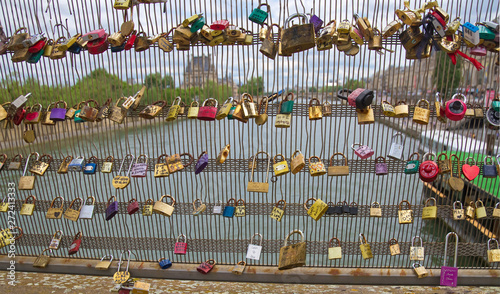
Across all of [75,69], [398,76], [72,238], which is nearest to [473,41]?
[398,76]

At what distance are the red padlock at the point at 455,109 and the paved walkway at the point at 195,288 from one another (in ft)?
6.79

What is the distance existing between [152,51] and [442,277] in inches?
167

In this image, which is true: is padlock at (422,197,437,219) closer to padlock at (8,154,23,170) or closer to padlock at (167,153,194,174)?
padlock at (167,153,194,174)

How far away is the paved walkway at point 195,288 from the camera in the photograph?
423 cm

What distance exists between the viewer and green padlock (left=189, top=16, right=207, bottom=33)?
3.66 meters

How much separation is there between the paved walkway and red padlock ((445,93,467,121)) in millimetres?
2069

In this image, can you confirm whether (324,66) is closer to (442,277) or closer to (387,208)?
(387,208)

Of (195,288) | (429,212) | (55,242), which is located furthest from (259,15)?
(55,242)

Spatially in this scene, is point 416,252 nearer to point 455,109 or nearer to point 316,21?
point 455,109

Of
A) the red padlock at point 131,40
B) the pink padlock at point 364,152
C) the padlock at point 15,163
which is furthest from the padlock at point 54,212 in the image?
the pink padlock at point 364,152

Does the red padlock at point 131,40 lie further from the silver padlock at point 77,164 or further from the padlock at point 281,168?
the padlock at point 281,168

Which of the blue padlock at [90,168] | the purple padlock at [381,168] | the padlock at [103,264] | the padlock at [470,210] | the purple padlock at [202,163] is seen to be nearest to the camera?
the purple padlock at [202,163]

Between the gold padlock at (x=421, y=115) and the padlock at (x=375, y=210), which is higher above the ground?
the gold padlock at (x=421, y=115)

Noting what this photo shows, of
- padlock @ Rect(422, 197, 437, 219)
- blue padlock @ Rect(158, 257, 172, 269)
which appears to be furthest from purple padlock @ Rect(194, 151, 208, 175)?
padlock @ Rect(422, 197, 437, 219)
